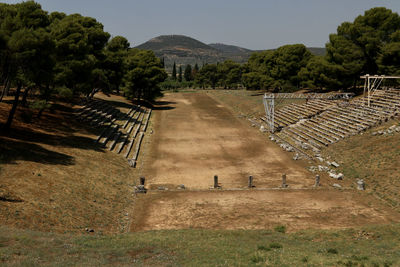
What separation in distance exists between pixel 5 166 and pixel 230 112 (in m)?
49.6

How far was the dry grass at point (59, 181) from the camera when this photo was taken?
17.3 m

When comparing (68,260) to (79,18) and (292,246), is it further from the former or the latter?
Result: (79,18)

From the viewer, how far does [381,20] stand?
171 ft

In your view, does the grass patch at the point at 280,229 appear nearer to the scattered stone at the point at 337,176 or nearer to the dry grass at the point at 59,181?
the dry grass at the point at 59,181

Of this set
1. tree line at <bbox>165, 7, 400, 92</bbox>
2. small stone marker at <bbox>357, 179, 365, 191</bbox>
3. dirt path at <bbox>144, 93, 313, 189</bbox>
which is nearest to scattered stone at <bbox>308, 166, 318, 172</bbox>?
dirt path at <bbox>144, 93, 313, 189</bbox>

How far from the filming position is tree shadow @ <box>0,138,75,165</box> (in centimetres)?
2242

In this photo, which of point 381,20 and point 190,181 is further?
point 381,20

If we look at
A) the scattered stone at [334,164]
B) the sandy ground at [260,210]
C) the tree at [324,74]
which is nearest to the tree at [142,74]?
the tree at [324,74]

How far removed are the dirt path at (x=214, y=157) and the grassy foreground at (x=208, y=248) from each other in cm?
1076

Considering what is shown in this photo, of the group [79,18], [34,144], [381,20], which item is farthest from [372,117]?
[79,18]

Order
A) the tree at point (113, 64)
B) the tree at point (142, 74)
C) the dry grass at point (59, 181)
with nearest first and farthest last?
1. the dry grass at point (59, 181)
2. the tree at point (113, 64)
3. the tree at point (142, 74)

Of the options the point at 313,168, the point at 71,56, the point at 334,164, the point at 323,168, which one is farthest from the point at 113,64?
the point at 334,164

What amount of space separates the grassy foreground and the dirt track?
11.7 ft

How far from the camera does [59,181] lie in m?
21.6
